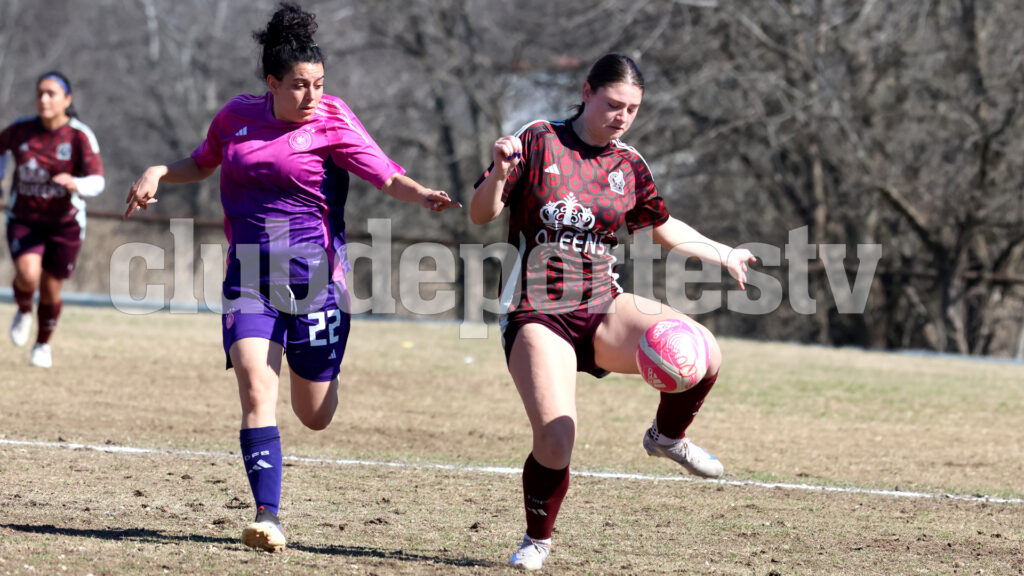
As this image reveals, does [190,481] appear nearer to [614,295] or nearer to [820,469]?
[614,295]

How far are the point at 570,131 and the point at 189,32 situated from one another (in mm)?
36487

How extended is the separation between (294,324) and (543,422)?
1147 millimetres

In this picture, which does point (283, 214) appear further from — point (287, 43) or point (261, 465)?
point (261, 465)

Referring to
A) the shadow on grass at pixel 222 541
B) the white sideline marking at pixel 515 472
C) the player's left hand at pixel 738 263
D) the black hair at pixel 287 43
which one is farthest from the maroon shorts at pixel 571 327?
the white sideline marking at pixel 515 472

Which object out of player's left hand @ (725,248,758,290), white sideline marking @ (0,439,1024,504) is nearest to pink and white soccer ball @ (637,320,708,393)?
player's left hand @ (725,248,758,290)

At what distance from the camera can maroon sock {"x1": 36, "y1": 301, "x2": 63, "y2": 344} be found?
10.3 meters

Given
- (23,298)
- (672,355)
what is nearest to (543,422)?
(672,355)

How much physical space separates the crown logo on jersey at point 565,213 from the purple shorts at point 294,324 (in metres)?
0.95

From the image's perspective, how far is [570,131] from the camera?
191 inches

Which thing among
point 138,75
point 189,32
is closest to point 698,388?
point 189,32

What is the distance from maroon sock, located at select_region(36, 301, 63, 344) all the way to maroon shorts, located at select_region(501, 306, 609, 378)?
6.76 m

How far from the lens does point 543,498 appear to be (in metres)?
4.54

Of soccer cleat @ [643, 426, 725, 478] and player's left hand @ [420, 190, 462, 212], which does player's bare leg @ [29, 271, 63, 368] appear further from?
soccer cleat @ [643, 426, 725, 478]

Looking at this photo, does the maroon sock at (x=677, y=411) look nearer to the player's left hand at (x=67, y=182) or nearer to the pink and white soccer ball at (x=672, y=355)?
the pink and white soccer ball at (x=672, y=355)
